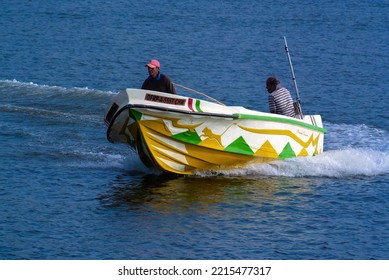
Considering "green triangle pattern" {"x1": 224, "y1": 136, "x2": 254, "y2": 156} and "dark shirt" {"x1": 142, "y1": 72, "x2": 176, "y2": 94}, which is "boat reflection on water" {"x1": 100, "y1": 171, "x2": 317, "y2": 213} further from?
"dark shirt" {"x1": 142, "y1": 72, "x2": 176, "y2": 94}

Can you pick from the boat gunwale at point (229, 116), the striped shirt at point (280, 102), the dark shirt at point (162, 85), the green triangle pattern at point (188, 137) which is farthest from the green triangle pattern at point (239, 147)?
the dark shirt at point (162, 85)

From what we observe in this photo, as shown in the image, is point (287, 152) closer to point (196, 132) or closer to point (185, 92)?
point (196, 132)

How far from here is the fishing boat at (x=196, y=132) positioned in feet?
67.3

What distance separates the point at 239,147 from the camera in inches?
853

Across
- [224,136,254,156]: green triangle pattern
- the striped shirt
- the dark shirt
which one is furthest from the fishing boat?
the dark shirt

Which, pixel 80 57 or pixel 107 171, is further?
pixel 80 57

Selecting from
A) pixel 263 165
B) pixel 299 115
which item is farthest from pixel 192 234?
pixel 299 115

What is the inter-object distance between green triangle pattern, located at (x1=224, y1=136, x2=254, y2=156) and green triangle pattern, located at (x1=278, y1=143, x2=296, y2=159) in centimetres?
87

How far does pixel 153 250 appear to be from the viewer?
1764 centimetres

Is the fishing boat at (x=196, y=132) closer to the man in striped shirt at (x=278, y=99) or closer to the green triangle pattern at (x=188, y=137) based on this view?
the green triangle pattern at (x=188, y=137)

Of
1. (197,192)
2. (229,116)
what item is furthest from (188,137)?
(197,192)

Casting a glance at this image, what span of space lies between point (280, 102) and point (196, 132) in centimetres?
227

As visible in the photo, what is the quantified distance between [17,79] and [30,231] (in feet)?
49.7

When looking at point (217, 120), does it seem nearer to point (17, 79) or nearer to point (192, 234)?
point (192, 234)
